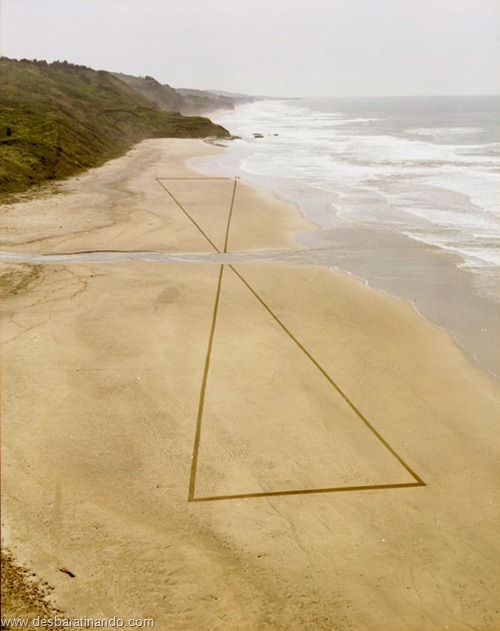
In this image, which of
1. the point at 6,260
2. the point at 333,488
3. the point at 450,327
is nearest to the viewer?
the point at 333,488

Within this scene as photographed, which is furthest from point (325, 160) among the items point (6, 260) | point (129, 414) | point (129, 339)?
point (129, 414)

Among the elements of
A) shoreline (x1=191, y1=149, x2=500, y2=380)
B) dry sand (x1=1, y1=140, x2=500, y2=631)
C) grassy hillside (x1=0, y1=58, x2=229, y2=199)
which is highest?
grassy hillside (x1=0, y1=58, x2=229, y2=199)

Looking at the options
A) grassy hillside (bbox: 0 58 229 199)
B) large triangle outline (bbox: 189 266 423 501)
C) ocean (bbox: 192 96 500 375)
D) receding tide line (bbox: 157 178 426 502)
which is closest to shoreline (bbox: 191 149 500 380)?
ocean (bbox: 192 96 500 375)

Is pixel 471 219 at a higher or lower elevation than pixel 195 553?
higher

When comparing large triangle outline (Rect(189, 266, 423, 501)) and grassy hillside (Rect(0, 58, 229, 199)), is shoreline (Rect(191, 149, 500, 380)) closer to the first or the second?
large triangle outline (Rect(189, 266, 423, 501))

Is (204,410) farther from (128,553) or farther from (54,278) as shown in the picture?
(54,278)

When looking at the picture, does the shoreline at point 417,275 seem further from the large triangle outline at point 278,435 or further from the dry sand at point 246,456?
the large triangle outline at point 278,435

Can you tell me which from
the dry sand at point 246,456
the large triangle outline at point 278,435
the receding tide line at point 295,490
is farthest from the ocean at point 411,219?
the large triangle outline at point 278,435

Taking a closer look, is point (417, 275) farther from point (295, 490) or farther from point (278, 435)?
point (295, 490)
